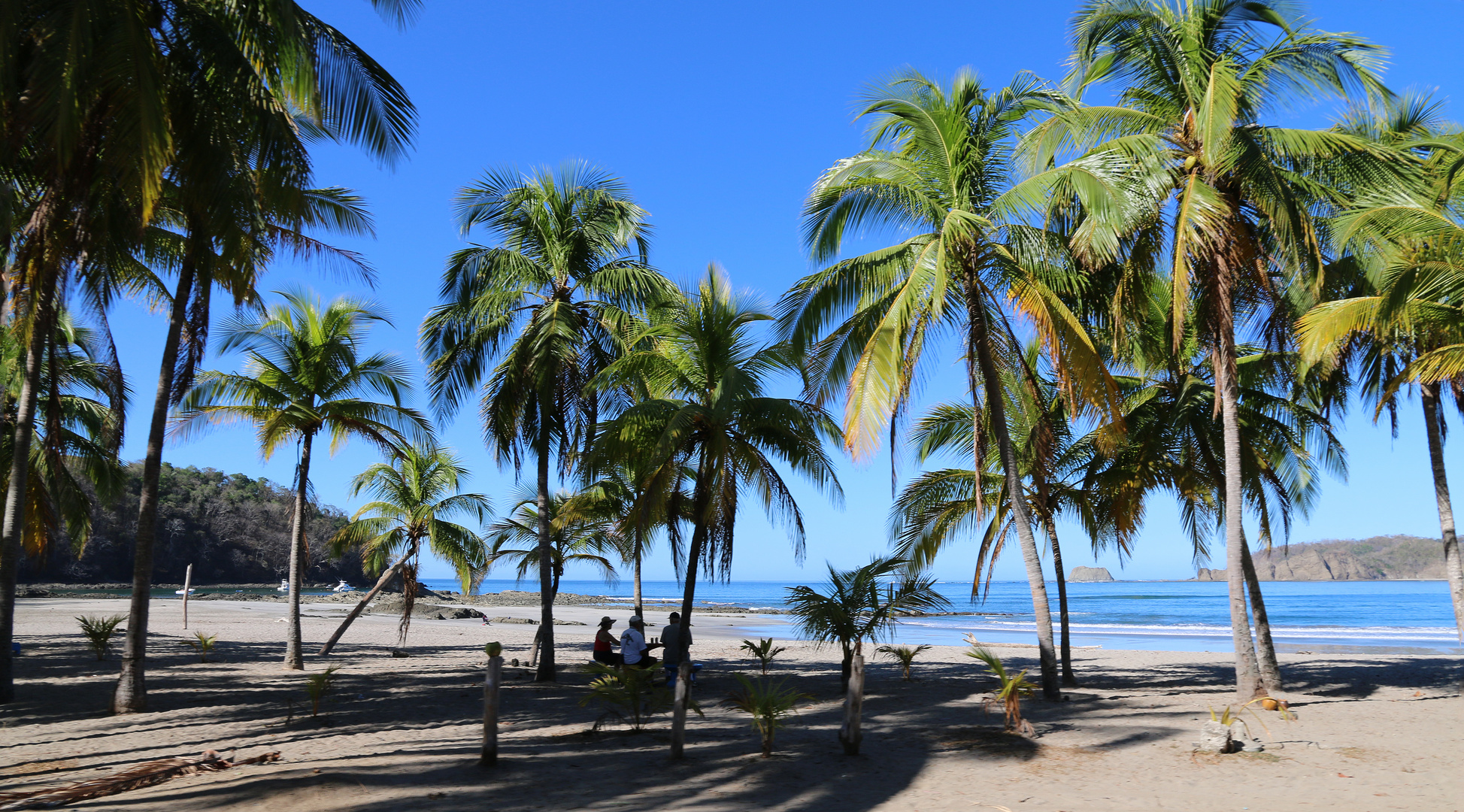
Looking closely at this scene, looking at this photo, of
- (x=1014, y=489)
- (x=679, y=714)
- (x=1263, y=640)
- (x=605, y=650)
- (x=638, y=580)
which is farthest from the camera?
(x=638, y=580)

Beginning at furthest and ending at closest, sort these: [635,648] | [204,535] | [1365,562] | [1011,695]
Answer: [1365,562] < [204,535] < [635,648] < [1011,695]

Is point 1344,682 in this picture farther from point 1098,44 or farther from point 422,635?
point 422,635

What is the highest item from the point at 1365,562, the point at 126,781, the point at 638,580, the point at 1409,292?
the point at 1409,292

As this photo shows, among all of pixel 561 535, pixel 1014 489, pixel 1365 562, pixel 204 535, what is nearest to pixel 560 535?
pixel 561 535

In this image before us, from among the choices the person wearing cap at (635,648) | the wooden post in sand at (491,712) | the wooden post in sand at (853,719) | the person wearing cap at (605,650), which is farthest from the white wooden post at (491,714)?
the person wearing cap at (605,650)

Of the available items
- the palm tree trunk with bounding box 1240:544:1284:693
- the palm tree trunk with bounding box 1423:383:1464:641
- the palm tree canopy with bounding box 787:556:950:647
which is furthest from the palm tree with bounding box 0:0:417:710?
the palm tree trunk with bounding box 1423:383:1464:641

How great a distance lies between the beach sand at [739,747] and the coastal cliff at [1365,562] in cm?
11034

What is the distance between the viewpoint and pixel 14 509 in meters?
10.2

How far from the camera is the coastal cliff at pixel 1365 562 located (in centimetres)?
Result: 10838

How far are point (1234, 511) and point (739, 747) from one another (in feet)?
21.5

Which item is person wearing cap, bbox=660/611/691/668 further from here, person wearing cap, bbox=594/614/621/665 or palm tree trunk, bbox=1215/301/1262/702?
palm tree trunk, bbox=1215/301/1262/702

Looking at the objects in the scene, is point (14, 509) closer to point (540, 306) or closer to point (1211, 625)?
point (540, 306)

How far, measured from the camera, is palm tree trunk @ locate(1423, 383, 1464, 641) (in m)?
12.4

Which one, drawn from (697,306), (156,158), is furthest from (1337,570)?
(156,158)
